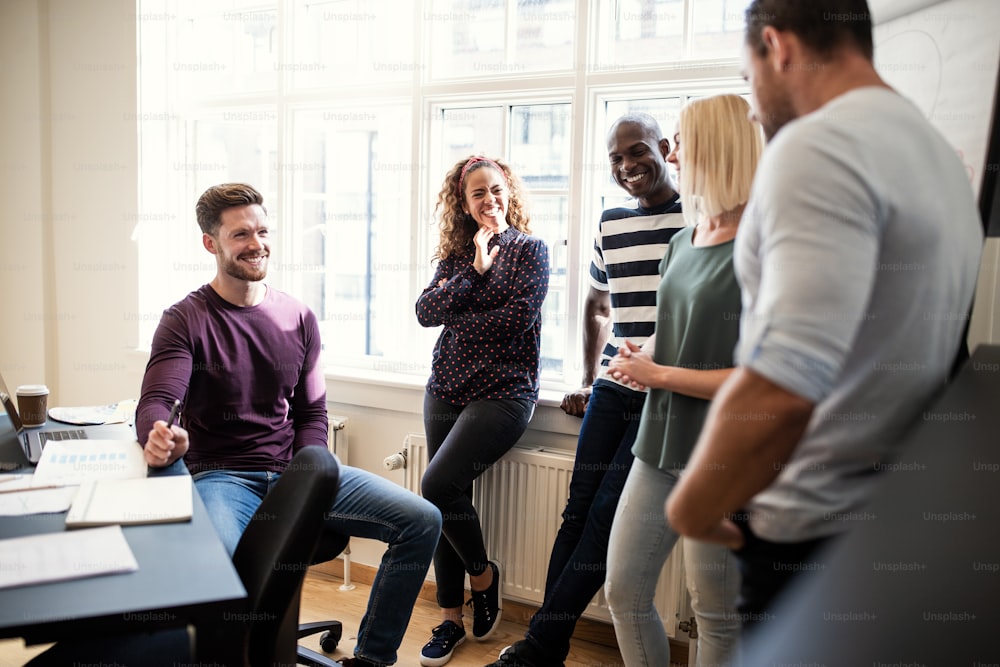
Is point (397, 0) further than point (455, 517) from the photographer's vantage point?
Yes

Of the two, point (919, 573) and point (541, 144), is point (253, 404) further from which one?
point (919, 573)

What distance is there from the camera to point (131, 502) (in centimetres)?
150

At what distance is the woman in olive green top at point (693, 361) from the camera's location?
5.26ft

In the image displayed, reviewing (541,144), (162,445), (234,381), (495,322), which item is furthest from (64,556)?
(541,144)

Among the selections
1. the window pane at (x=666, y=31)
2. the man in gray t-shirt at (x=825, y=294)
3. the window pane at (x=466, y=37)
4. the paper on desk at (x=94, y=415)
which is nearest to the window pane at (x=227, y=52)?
the window pane at (x=466, y=37)

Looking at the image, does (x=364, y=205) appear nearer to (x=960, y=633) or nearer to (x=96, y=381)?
(x=96, y=381)

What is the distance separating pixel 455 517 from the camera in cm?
253

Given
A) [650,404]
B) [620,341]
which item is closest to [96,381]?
[620,341]

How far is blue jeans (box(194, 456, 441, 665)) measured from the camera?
2.13 metres

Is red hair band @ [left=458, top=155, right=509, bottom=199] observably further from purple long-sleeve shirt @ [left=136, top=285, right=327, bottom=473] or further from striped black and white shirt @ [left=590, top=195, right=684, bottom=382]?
purple long-sleeve shirt @ [left=136, top=285, right=327, bottom=473]

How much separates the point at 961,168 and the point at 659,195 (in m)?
1.37

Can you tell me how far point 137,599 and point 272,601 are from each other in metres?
0.37

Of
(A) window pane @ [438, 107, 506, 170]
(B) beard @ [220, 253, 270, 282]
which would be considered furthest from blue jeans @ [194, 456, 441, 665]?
(A) window pane @ [438, 107, 506, 170]

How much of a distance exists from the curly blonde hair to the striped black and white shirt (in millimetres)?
434
